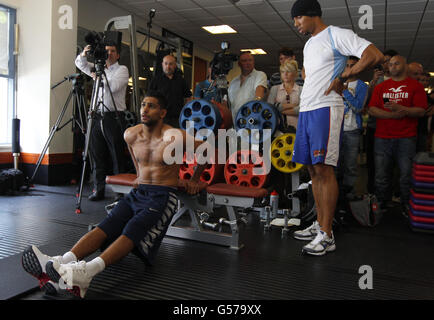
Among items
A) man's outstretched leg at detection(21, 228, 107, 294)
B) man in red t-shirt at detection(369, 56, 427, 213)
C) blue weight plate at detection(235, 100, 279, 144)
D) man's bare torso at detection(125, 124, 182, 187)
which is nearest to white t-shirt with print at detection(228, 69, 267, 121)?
blue weight plate at detection(235, 100, 279, 144)

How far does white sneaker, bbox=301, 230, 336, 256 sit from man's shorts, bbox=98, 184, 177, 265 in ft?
3.08

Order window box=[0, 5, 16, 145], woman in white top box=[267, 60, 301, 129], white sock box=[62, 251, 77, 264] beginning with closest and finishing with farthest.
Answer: white sock box=[62, 251, 77, 264]
woman in white top box=[267, 60, 301, 129]
window box=[0, 5, 16, 145]

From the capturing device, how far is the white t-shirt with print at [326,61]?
2.44 meters

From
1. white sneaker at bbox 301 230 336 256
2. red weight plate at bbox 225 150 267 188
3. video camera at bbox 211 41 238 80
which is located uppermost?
video camera at bbox 211 41 238 80

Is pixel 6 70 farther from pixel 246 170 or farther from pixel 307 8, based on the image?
pixel 307 8

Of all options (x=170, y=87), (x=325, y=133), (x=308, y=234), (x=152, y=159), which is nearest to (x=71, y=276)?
(x=152, y=159)

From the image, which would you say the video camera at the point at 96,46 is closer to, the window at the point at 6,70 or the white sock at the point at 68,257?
the window at the point at 6,70

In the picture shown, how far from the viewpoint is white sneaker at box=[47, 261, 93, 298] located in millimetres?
1653

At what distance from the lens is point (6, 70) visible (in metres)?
4.90

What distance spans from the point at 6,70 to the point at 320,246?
4461 millimetres

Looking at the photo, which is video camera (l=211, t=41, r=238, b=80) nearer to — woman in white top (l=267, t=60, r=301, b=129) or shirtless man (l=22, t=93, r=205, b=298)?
woman in white top (l=267, t=60, r=301, b=129)

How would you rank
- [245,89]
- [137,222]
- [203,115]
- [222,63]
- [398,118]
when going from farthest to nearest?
[245,89] < [222,63] < [398,118] < [203,115] < [137,222]

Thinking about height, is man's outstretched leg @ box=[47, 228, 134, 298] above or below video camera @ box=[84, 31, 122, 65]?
below

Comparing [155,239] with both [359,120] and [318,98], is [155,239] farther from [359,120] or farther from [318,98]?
[359,120]
